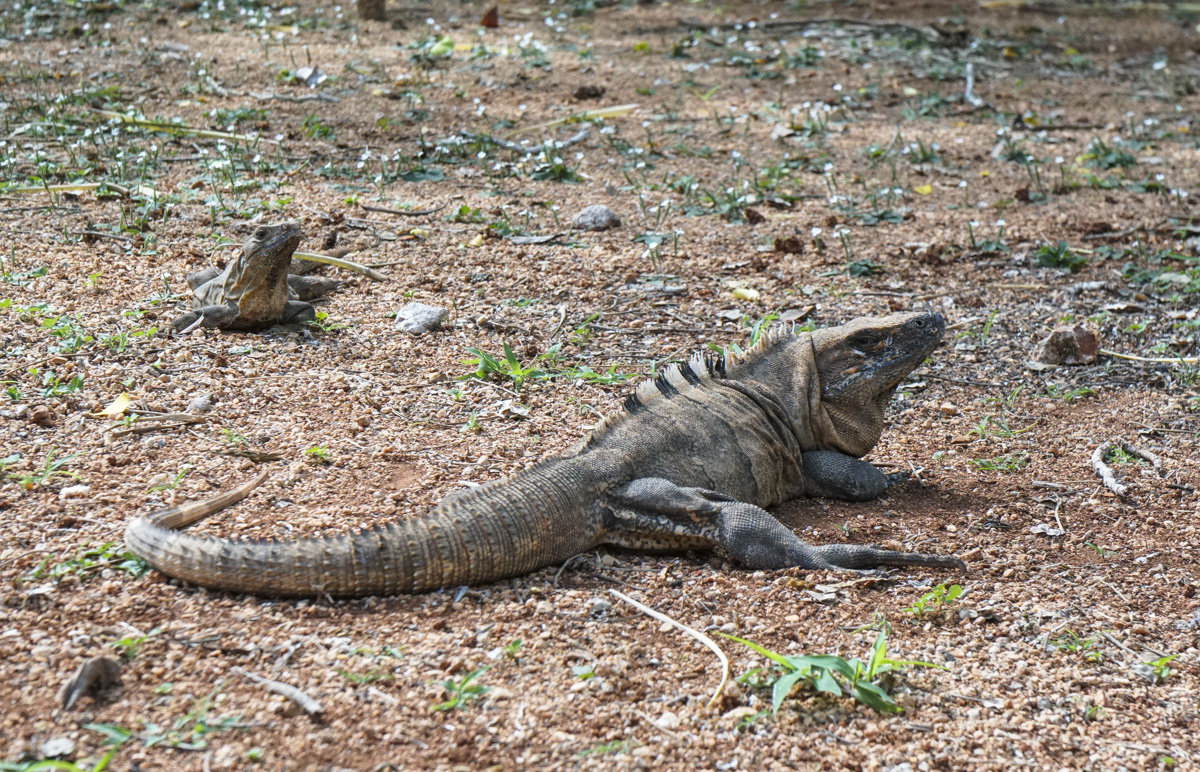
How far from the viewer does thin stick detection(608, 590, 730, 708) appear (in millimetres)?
2693

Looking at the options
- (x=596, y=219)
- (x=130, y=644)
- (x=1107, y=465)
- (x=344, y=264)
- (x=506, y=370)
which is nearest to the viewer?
(x=130, y=644)

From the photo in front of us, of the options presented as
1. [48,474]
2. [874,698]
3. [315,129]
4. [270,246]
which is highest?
[315,129]

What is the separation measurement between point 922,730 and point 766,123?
694 cm

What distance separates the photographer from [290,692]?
2520 mm

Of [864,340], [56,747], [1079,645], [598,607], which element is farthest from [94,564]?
[864,340]

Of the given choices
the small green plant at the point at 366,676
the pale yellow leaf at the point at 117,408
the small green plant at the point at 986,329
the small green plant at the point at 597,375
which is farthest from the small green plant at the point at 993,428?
the pale yellow leaf at the point at 117,408

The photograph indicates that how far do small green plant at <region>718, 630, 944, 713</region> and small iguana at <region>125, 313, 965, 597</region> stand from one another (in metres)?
0.72

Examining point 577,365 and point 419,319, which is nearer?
point 577,365

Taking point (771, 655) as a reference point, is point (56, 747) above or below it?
above

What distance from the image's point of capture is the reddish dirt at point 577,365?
8.57ft

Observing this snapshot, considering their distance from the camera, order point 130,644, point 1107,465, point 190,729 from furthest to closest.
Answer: point 1107,465, point 130,644, point 190,729

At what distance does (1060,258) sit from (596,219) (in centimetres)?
273

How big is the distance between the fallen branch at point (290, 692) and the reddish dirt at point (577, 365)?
0.09ft

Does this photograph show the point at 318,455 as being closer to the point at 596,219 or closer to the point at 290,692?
the point at 290,692
